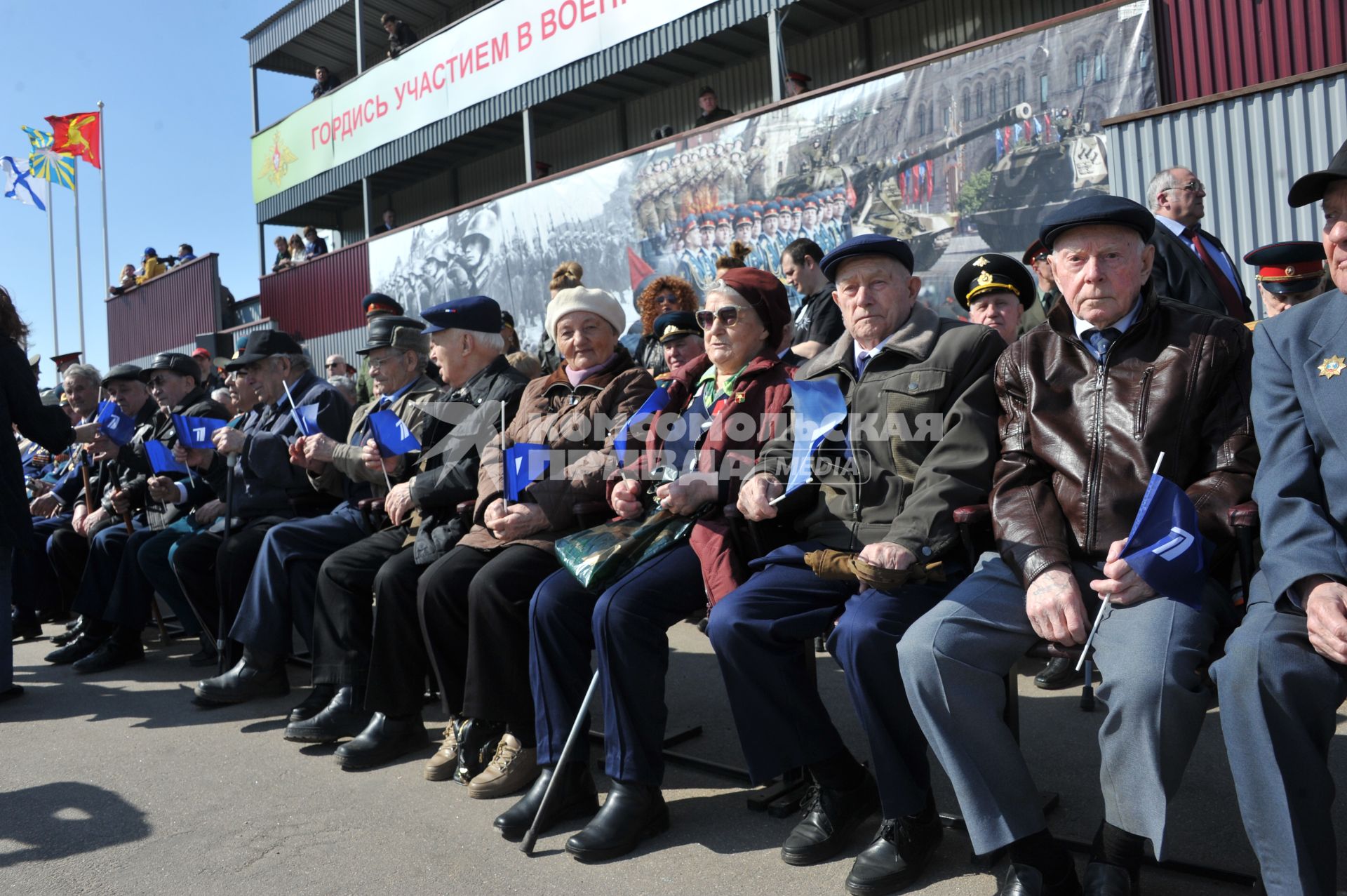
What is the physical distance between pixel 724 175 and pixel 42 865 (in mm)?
9120

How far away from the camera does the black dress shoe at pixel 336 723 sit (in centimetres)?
404

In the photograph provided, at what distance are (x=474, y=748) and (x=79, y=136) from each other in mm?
26993

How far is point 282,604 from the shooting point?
4.72 metres

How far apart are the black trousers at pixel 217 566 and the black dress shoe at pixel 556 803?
243 centimetres

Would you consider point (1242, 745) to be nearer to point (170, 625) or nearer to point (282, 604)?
point (282, 604)

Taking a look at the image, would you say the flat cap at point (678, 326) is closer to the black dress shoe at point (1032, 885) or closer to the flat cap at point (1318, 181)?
the flat cap at point (1318, 181)

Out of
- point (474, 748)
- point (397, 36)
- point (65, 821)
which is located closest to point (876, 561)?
point (474, 748)

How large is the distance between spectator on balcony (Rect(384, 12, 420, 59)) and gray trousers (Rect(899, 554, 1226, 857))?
15626mm

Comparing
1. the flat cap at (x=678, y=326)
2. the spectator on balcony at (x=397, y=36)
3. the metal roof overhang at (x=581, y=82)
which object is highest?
the spectator on balcony at (x=397, y=36)

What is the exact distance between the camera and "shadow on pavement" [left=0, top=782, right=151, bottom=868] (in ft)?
10.4

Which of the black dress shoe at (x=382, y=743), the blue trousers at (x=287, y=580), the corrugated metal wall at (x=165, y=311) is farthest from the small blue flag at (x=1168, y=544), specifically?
the corrugated metal wall at (x=165, y=311)

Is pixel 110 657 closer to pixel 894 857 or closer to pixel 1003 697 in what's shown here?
pixel 894 857

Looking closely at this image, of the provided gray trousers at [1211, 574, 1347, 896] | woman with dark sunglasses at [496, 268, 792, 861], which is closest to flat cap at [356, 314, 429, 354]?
woman with dark sunglasses at [496, 268, 792, 861]

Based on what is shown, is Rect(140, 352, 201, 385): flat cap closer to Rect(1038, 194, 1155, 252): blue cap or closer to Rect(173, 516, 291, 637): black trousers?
Rect(173, 516, 291, 637): black trousers
